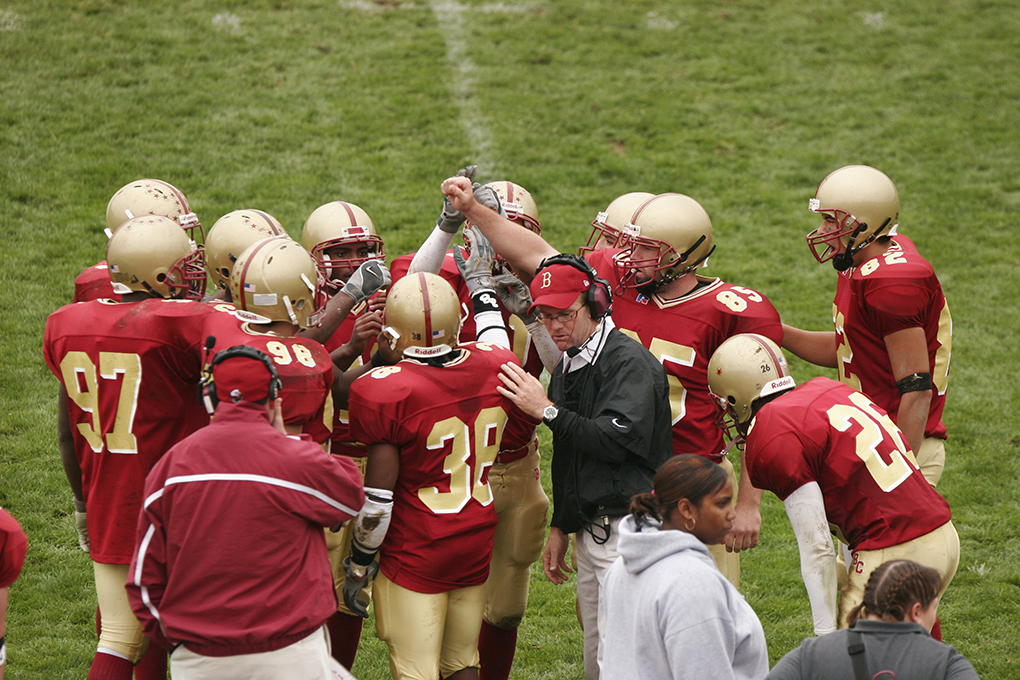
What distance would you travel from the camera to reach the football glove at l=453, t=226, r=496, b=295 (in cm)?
468

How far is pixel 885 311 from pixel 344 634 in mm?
3078

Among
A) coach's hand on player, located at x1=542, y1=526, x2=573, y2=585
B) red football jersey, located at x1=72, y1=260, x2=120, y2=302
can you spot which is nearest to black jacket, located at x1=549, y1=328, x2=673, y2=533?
coach's hand on player, located at x1=542, y1=526, x2=573, y2=585

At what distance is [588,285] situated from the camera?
4152 mm

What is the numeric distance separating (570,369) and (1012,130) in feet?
33.8

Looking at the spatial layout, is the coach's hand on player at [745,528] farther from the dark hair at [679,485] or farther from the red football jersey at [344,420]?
the red football jersey at [344,420]

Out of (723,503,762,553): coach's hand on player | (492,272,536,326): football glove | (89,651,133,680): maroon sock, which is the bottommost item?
(89,651,133,680): maroon sock

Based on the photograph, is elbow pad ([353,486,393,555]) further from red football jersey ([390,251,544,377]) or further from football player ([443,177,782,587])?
football player ([443,177,782,587])

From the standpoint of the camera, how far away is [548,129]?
12.1 meters

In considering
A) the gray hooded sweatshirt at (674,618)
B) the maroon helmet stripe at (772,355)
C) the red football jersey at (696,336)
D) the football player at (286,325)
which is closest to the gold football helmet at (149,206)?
the football player at (286,325)

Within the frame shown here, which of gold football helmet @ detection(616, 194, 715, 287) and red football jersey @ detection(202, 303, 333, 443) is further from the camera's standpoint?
gold football helmet @ detection(616, 194, 715, 287)

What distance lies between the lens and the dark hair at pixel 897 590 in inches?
116

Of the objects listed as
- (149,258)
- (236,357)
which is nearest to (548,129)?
(149,258)

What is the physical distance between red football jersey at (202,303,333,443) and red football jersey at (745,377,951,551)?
172cm

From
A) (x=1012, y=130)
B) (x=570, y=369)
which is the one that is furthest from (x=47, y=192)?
(x=1012, y=130)
